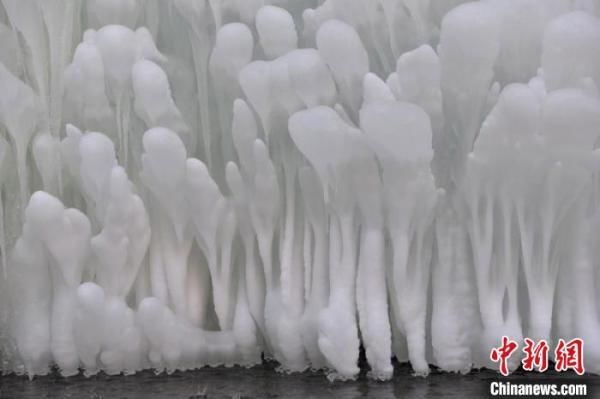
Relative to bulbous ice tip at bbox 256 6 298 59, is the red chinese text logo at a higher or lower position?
lower

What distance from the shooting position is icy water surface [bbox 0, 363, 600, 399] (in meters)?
2.08

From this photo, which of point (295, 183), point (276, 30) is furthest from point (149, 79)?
point (295, 183)

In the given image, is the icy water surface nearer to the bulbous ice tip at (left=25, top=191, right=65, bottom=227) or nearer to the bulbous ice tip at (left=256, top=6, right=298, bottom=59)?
the bulbous ice tip at (left=25, top=191, right=65, bottom=227)

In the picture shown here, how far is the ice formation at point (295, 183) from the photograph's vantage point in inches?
82.6

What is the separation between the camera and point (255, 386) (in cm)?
217

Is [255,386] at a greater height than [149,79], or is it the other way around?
[149,79]

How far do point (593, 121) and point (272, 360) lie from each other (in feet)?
3.86

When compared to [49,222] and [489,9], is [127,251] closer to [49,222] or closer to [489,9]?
[49,222]

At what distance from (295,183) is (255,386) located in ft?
2.05

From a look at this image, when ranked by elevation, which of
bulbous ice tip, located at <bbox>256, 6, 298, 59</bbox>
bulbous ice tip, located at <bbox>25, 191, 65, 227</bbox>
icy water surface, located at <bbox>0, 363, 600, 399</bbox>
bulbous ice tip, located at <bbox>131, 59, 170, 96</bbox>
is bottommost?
icy water surface, located at <bbox>0, 363, 600, 399</bbox>

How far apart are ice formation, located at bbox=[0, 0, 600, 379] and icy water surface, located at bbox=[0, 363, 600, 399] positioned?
46 millimetres

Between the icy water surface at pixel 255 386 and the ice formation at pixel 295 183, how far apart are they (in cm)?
5

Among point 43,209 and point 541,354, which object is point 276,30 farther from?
point 541,354

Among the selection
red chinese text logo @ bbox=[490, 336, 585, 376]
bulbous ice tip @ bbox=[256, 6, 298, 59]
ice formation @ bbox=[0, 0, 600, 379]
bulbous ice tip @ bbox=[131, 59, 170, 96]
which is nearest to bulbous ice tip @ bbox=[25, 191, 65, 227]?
ice formation @ bbox=[0, 0, 600, 379]
